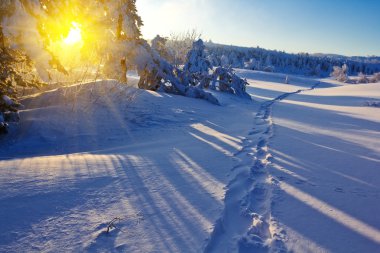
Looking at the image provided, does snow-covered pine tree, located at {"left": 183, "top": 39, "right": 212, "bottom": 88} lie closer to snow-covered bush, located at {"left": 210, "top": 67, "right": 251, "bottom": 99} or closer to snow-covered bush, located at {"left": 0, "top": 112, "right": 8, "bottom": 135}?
snow-covered bush, located at {"left": 210, "top": 67, "right": 251, "bottom": 99}

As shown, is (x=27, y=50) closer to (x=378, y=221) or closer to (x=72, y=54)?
(x=72, y=54)

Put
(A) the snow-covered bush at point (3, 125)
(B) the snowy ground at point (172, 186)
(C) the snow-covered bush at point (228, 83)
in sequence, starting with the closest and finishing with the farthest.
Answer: (B) the snowy ground at point (172, 186), (A) the snow-covered bush at point (3, 125), (C) the snow-covered bush at point (228, 83)

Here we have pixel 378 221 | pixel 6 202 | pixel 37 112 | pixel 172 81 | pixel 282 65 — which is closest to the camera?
pixel 6 202

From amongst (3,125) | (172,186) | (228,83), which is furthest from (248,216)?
(228,83)

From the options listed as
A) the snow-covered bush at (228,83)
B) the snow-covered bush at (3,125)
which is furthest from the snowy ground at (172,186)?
the snow-covered bush at (228,83)

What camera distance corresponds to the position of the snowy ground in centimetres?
247

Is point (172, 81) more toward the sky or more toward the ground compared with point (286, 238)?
more toward the sky

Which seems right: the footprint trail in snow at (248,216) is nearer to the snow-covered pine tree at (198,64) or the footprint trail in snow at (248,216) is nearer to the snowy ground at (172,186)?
the snowy ground at (172,186)

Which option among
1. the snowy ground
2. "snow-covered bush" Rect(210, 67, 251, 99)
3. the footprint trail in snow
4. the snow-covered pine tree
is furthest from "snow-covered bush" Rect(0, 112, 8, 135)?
"snow-covered bush" Rect(210, 67, 251, 99)

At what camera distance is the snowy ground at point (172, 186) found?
247 cm

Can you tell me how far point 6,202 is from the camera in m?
2.66

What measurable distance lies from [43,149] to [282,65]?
12549cm

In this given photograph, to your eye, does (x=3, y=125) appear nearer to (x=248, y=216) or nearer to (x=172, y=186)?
(x=172, y=186)

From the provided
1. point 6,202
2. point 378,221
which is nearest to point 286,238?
point 378,221
